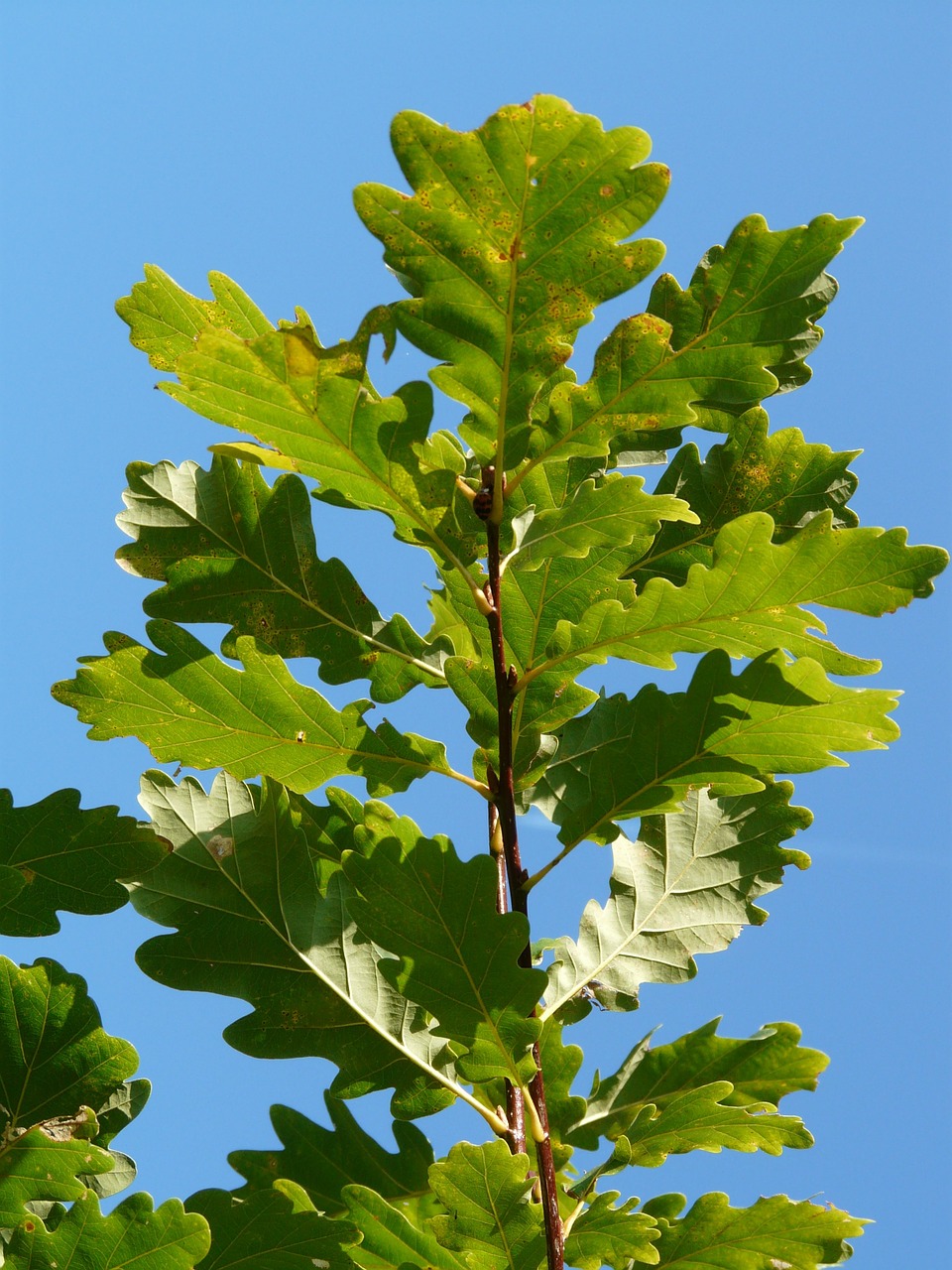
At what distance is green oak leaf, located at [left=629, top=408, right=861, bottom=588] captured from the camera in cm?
252

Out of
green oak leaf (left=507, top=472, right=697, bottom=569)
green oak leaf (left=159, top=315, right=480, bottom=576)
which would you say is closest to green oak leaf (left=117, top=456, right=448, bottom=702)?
green oak leaf (left=159, top=315, right=480, bottom=576)

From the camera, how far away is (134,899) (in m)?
2.28

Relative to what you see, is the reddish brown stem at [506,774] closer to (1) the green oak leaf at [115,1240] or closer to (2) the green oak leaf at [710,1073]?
(2) the green oak leaf at [710,1073]

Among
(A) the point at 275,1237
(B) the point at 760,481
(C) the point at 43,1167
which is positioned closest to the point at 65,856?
(C) the point at 43,1167

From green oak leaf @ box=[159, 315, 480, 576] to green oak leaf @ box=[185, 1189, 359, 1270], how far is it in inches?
47.7

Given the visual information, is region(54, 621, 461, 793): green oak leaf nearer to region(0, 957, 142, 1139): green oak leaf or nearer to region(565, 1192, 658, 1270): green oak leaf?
region(0, 957, 142, 1139): green oak leaf

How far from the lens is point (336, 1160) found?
2.49m

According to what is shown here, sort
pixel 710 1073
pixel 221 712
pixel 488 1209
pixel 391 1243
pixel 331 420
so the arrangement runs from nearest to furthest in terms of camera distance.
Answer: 1. pixel 488 1209
2. pixel 331 420
3. pixel 391 1243
4. pixel 221 712
5. pixel 710 1073

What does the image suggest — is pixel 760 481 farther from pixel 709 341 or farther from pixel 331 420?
pixel 331 420

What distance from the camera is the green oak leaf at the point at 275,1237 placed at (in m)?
2.10

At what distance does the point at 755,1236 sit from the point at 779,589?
47.0 inches

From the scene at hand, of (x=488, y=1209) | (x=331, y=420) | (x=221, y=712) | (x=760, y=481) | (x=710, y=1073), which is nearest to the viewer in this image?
(x=488, y=1209)

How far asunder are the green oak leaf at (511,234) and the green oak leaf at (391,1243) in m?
1.47

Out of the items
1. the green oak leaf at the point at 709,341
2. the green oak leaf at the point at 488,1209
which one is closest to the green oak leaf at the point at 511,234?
the green oak leaf at the point at 709,341
